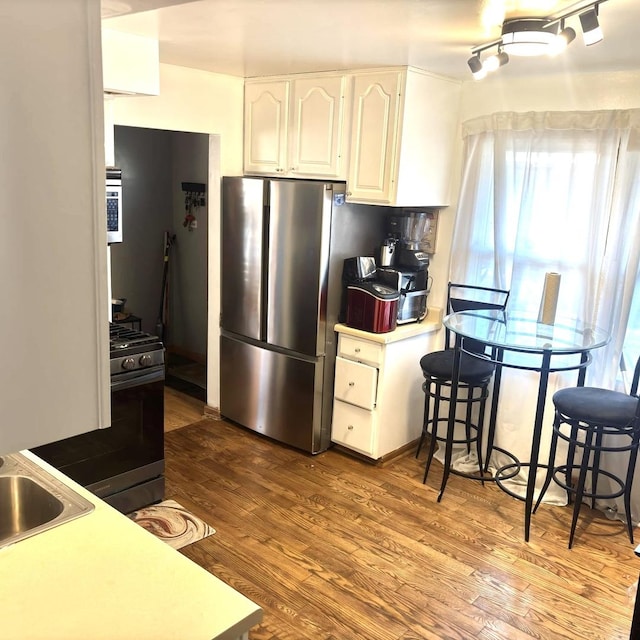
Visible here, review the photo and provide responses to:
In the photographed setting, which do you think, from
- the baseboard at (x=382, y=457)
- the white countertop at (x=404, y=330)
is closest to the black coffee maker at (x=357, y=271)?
the white countertop at (x=404, y=330)

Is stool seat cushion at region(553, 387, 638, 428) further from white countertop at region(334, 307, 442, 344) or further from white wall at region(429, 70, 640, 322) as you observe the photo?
white wall at region(429, 70, 640, 322)

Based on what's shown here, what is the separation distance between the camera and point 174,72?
12.2 feet

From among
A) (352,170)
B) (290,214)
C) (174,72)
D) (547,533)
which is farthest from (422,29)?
(547,533)

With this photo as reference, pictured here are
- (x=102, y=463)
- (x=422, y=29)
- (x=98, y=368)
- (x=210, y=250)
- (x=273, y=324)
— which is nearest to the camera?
(x=98, y=368)

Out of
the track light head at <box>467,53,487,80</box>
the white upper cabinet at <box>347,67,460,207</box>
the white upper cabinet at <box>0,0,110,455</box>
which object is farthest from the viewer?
the white upper cabinet at <box>347,67,460,207</box>

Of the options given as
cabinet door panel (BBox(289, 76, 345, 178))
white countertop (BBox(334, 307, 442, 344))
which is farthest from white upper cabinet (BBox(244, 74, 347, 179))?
white countertop (BBox(334, 307, 442, 344))

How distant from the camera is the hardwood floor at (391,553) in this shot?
99.1 inches

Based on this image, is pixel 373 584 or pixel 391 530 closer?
pixel 373 584

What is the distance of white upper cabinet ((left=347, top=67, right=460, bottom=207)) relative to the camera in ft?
11.4

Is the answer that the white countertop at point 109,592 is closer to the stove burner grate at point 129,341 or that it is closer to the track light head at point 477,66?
the stove burner grate at point 129,341

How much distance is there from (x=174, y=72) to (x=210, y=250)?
3.77ft

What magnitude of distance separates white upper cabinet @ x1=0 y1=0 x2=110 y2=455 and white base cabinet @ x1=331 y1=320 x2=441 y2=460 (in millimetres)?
2854

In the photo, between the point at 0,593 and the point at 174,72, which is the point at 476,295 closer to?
the point at 174,72

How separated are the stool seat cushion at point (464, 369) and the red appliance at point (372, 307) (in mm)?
334
